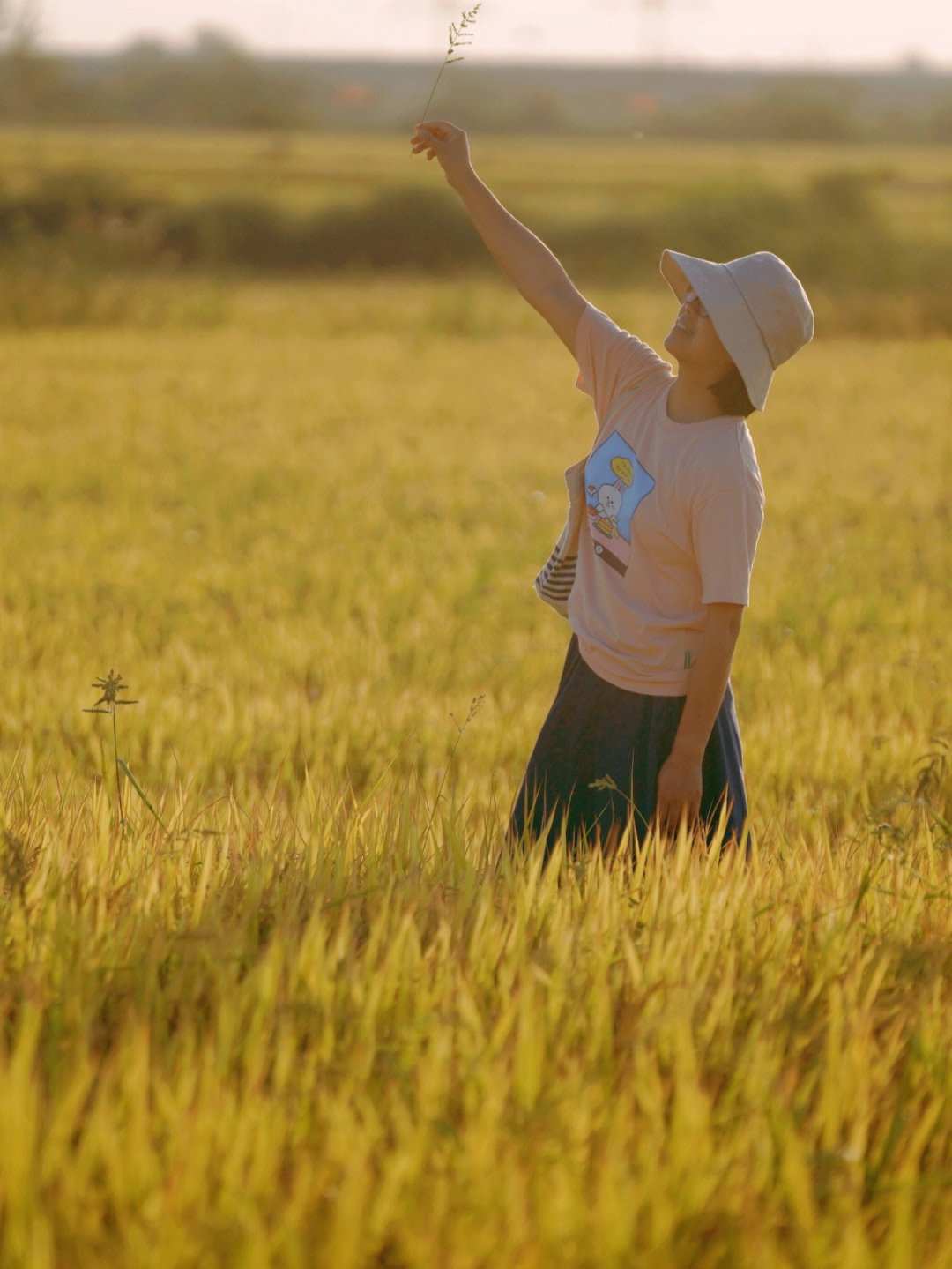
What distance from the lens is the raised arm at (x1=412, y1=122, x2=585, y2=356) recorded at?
99.6 inches

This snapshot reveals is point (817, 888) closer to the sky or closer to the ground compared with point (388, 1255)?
closer to the sky

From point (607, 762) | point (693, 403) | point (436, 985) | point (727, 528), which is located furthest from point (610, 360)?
point (436, 985)

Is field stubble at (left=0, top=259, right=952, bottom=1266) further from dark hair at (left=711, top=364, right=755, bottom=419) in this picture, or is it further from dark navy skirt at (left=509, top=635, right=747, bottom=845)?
dark hair at (left=711, top=364, right=755, bottom=419)

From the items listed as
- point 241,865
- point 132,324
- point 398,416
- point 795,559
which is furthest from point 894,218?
point 241,865

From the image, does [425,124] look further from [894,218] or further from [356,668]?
[894,218]

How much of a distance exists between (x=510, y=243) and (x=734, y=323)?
59 cm

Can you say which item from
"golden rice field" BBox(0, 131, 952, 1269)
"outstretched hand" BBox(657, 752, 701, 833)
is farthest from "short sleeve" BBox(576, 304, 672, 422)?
"golden rice field" BBox(0, 131, 952, 1269)

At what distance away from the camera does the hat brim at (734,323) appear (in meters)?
2.15

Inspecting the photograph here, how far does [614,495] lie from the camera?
7.84ft

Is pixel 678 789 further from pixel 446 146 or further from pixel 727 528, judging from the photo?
pixel 446 146

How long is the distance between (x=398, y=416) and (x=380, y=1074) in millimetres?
9996

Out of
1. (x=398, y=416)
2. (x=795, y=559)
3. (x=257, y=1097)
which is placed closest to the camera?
(x=257, y=1097)

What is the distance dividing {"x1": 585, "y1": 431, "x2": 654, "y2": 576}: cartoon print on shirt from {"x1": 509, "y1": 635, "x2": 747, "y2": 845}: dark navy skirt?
0.79 feet

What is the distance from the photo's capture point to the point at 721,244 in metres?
31.5
